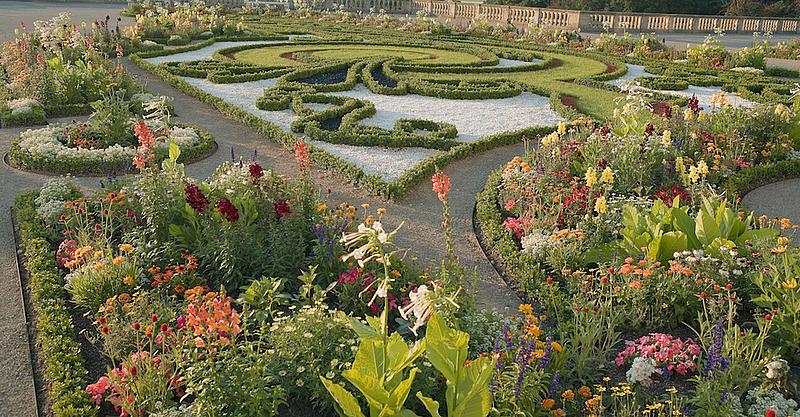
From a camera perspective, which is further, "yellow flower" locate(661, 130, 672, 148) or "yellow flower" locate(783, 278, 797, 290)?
"yellow flower" locate(661, 130, 672, 148)

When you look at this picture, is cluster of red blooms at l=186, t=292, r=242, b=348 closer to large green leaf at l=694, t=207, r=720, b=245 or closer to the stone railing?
large green leaf at l=694, t=207, r=720, b=245

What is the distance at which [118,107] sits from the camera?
9602mm

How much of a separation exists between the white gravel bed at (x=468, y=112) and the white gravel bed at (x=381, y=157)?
1.15 meters

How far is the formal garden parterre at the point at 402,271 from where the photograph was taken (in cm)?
394

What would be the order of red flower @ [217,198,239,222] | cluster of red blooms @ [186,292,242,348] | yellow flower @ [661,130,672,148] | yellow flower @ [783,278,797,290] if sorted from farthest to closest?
yellow flower @ [661,130,672,148] → red flower @ [217,198,239,222] → yellow flower @ [783,278,797,290] → cluster of red blooms @ [186,292,242,348]

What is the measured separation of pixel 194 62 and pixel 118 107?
6.65 metres

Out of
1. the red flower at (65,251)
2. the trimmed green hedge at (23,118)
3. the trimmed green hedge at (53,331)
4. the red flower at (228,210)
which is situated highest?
the red flower at (228,210)

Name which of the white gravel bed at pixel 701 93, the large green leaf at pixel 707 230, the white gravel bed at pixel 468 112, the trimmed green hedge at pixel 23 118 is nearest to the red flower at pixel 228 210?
the large green leaf at pixel 707 230

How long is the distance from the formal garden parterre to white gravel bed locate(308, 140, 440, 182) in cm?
5

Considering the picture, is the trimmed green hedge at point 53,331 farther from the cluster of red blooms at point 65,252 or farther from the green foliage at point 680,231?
the green foliage at point 680,231

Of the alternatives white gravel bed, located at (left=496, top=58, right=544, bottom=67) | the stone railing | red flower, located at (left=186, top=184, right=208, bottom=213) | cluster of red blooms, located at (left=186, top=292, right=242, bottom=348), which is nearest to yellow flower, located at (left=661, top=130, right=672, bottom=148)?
red flower, located at (left=186, top=184, right=208, bottom=213)

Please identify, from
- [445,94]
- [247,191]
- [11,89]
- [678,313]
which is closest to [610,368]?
[678,313]

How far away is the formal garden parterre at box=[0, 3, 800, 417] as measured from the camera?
12.9 ft

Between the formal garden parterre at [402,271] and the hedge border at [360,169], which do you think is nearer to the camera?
the formal garden parterre at [402,271]
